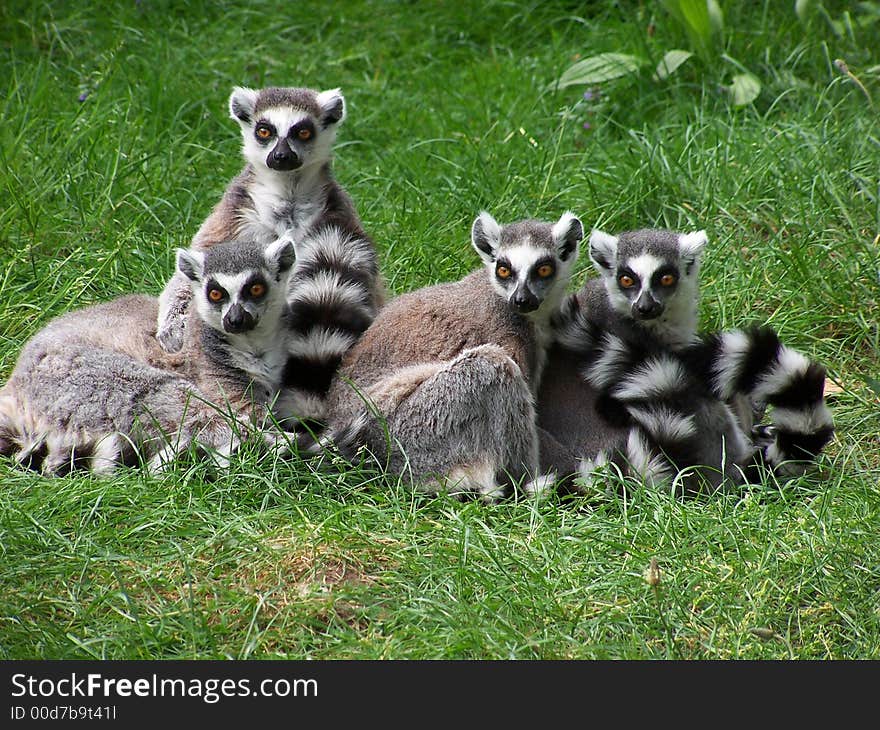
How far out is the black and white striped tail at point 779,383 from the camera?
427cm

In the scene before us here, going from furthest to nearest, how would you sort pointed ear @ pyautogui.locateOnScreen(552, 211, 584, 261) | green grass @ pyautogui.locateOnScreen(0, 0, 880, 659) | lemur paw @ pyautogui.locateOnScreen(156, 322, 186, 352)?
lemur paw @ pyautogui.locateOnScreen(156, 322, 186, 352) → pointed ear @ pyautogui.locateOnScreen(552, 211, 584, 261) → green grass @ pyautogui.locateOnScreen(0, 0, 880, 659)

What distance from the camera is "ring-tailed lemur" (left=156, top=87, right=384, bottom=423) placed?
Answer: 4.53 meters

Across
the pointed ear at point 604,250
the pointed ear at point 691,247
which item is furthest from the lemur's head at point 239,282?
the pointed ear at point 691,247

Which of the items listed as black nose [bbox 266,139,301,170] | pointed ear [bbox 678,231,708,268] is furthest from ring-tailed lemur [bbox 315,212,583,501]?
black nose [bbox 266,139,301,170]

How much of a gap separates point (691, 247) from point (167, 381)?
209cm

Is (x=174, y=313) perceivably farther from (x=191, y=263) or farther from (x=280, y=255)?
(x=280, y=255)

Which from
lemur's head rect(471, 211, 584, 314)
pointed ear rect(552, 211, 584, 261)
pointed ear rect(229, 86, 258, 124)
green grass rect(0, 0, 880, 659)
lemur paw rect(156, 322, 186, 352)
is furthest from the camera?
pointed ear rect(229, 86, 258, 124)

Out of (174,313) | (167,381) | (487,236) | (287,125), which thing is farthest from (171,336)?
(487,236)

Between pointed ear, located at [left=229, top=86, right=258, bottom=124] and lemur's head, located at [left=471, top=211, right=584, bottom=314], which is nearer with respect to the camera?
lemur's head, located at [left=471, top=211, right=584, bottom=314]

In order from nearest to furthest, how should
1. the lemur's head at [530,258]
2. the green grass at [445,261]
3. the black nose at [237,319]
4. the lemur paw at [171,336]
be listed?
the green grass at [445,261] → the black nose at [237,319] → the lemur's head at [530,258] → the lemur paw at [171,336]

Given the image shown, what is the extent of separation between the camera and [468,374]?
4.25 m

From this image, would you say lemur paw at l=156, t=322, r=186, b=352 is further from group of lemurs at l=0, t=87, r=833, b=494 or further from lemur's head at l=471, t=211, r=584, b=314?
lemur's head at l=471, t=211, r=584, b=314

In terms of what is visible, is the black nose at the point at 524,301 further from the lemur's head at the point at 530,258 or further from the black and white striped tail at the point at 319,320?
the black and white striped tail at the point at 319,320

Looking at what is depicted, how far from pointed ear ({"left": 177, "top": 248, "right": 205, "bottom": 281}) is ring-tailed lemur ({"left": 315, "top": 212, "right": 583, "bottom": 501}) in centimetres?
67
